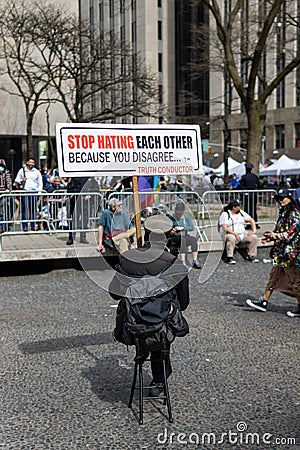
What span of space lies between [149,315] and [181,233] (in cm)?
167

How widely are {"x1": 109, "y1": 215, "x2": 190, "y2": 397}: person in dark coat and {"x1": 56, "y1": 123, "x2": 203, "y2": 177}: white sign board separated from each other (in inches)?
33.6

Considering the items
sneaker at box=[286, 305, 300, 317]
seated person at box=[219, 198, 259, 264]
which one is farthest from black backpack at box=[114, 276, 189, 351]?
seated person at box=[219, 198, 259, 264]

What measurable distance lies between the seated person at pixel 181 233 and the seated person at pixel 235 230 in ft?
19.2

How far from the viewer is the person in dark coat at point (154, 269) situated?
548cm

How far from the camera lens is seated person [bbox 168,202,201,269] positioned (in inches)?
240

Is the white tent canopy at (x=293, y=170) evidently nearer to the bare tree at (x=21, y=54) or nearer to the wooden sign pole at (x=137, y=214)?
the bare tree at (x=21, y=54)

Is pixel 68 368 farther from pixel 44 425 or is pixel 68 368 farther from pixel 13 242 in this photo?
pixel 13 242

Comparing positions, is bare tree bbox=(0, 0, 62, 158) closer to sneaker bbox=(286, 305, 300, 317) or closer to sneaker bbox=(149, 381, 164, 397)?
sneaker bbox=(286, 305, 300, 317)

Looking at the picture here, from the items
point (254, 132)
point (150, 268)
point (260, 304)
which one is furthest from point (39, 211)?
point (254, 132)

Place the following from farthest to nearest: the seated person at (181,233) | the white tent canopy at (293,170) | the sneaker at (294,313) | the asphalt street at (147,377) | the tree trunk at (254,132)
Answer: the white tent canopy at (293,170) → the tree trunk at (254,132) → the sneaker at (294,313) → the seated person at (181,233) → the asphalt street at (147,377)

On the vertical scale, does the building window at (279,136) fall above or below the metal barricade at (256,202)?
above

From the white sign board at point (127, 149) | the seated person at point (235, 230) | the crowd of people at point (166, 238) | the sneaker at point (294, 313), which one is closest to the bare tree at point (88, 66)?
the crowd of people at point (166, 238)

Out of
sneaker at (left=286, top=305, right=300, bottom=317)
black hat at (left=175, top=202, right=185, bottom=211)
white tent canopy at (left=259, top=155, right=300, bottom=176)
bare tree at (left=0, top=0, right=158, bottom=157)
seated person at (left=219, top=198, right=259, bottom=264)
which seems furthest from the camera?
white tent canopy at (left=259, top=155, right=300, bottom=176)

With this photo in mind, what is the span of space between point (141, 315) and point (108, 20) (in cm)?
3852
